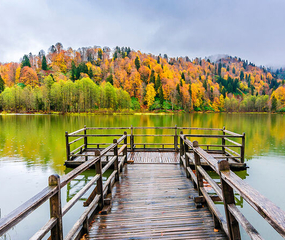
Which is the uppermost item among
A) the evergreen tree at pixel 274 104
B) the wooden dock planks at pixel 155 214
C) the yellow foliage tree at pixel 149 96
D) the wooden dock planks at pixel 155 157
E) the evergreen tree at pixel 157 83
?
the evergreen tree at pixel 157 83

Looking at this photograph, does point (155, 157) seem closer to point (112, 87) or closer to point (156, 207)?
point (156, 207)

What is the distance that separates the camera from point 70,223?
5223 millimetres

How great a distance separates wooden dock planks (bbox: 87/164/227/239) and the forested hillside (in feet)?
215

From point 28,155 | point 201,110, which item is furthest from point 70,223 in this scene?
point 201,110

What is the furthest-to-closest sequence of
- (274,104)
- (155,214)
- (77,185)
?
(274,104), (77,185), (155,214)

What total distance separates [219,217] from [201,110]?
111009 mm

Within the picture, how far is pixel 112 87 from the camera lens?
78.1 m

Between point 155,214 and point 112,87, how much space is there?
7722 centimetres

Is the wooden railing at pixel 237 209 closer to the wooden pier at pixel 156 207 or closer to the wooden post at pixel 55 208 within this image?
the wooden pier at pixel 156 207

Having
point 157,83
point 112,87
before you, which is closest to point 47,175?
point 112,87

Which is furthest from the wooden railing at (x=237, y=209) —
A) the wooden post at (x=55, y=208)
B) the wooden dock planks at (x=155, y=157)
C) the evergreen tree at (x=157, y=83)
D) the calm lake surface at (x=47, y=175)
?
the evergreen tree at (x=157, y=83)

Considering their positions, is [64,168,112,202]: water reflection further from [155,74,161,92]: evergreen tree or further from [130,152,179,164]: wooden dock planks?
[155,74,161,92]: evergreen tree

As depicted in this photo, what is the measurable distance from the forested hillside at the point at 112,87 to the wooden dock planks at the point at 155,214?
65.4 meters

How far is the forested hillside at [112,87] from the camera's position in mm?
69000
